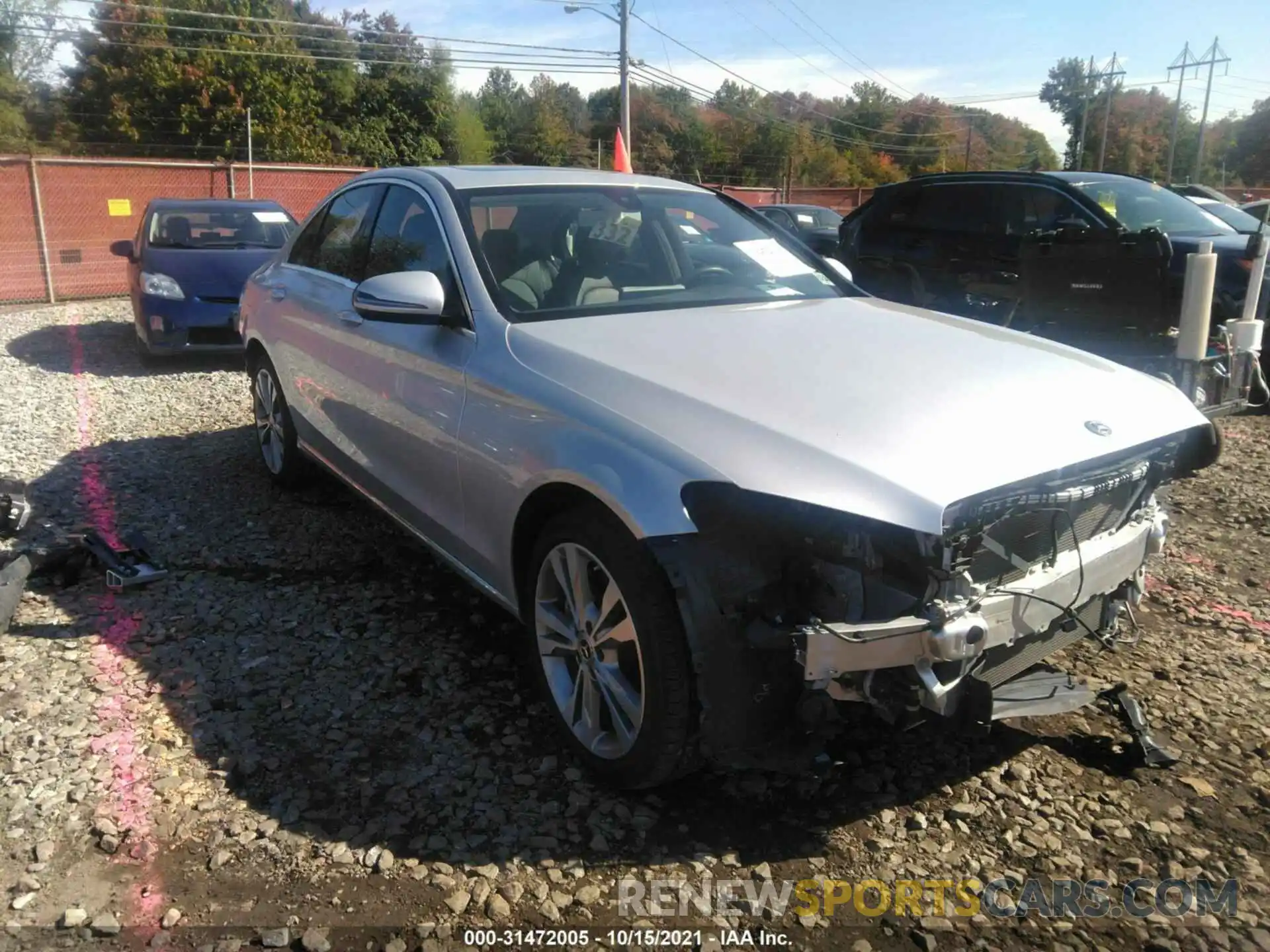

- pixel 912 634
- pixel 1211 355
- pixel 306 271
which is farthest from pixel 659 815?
pixel 1211 355

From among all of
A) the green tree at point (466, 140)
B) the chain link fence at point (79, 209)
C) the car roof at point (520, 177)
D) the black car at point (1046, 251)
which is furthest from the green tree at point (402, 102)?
the car roof at point (520, 177)

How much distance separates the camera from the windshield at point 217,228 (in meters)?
9.76

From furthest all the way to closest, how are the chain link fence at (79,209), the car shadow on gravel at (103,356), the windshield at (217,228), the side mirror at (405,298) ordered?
the chain link fence at (79,209) → the windshield at (217,228) → the car shadow on gravel at (103,356) → the side mirror at (405,298)

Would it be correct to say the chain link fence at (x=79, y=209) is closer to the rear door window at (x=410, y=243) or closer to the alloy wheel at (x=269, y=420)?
the alloy wheel at (x=269, y=420)

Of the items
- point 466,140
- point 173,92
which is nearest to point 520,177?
point 173,92

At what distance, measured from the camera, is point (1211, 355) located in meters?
5.30

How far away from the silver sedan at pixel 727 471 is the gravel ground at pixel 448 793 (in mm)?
307

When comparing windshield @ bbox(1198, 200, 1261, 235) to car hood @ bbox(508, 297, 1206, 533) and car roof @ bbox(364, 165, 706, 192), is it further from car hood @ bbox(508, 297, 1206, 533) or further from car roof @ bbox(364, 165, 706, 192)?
car hood @ bbox(508, 297, 1206, 533)

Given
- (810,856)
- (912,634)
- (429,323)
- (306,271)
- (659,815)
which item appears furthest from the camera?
(306,271)

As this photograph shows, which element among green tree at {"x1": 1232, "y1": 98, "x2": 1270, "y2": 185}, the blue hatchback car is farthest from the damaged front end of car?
green tree at {"x1": 1232, "y1": 98, "x2": 1270, "y2": 185}

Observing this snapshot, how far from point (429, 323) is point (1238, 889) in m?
2.83

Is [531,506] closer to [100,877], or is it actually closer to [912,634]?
[912,634]

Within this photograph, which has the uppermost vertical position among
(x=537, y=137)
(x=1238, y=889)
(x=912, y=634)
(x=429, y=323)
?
(x=537, y=137)

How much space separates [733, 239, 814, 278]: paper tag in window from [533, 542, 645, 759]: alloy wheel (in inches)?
67.8
